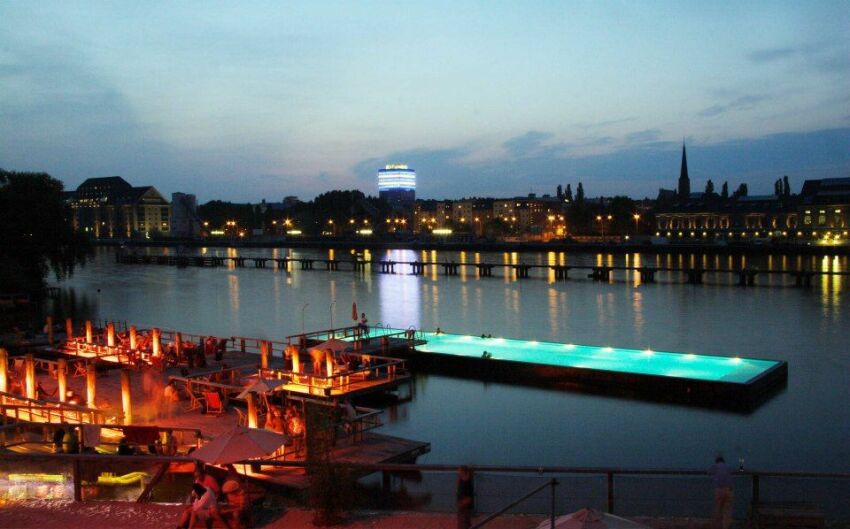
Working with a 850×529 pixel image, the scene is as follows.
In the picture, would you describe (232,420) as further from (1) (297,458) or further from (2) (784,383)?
(2) (784,383)

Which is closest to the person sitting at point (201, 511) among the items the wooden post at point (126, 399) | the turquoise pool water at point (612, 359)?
the wooden post at point (126, 399)

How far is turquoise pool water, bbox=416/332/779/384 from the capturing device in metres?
27.6

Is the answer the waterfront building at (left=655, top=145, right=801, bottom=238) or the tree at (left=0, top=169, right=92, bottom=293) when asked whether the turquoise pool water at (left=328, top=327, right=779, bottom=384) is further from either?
the waterfront building at (left=655, top=145, right=801, bottom=238)

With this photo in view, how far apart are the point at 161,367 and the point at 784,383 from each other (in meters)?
24.1

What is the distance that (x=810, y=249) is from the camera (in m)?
121

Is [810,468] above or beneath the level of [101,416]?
beneath

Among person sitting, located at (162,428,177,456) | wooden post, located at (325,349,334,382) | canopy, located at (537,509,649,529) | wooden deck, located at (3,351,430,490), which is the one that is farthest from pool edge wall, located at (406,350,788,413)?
canopy, located at (537,509,649,529)

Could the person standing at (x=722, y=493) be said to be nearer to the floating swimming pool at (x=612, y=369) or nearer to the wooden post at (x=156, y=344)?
the floating swimming pool at (x=612, y=369)

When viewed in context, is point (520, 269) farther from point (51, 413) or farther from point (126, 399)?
point (51, 413)

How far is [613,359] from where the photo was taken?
1206 inches

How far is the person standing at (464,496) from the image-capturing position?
8070mm

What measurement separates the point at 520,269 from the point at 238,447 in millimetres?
81923

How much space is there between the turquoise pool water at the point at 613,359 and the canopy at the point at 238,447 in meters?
19.1

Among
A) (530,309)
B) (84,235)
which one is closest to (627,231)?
(530,309)
